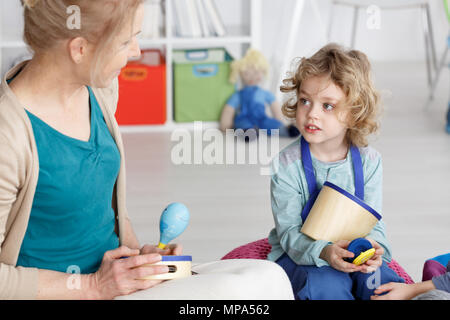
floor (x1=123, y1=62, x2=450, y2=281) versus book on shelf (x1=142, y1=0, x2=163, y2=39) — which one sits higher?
book on shelf (x1=142, y1=0, x2=163, y2=39)

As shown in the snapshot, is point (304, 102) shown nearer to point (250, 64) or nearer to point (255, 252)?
point (255, 252)

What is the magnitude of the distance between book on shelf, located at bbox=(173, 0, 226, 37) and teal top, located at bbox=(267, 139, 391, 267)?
6.70 ft

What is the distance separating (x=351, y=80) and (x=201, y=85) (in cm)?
206

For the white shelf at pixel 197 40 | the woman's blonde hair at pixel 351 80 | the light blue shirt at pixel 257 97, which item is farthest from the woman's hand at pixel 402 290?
the white shelf at pixel 197 40

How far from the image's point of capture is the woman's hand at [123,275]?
1.10 m

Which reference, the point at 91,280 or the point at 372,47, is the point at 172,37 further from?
the point at 91,280

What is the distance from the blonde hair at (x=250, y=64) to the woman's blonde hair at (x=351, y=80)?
5.81 ft

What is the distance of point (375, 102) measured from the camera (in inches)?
65.1

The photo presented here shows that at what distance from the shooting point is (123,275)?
3.63 ft

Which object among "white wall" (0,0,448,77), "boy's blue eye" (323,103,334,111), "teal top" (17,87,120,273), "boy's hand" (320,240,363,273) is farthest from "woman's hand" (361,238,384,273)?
"white wall" (0,0,448,77)

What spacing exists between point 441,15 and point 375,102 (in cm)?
384

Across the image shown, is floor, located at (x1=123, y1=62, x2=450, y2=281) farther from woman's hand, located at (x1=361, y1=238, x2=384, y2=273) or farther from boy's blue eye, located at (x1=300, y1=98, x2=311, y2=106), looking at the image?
woman's hand, located at (x1=361, y1=238, x2=384, y2=273)

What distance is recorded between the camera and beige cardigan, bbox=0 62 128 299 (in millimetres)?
1026

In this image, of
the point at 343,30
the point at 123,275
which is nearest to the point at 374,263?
the point at 123,275
